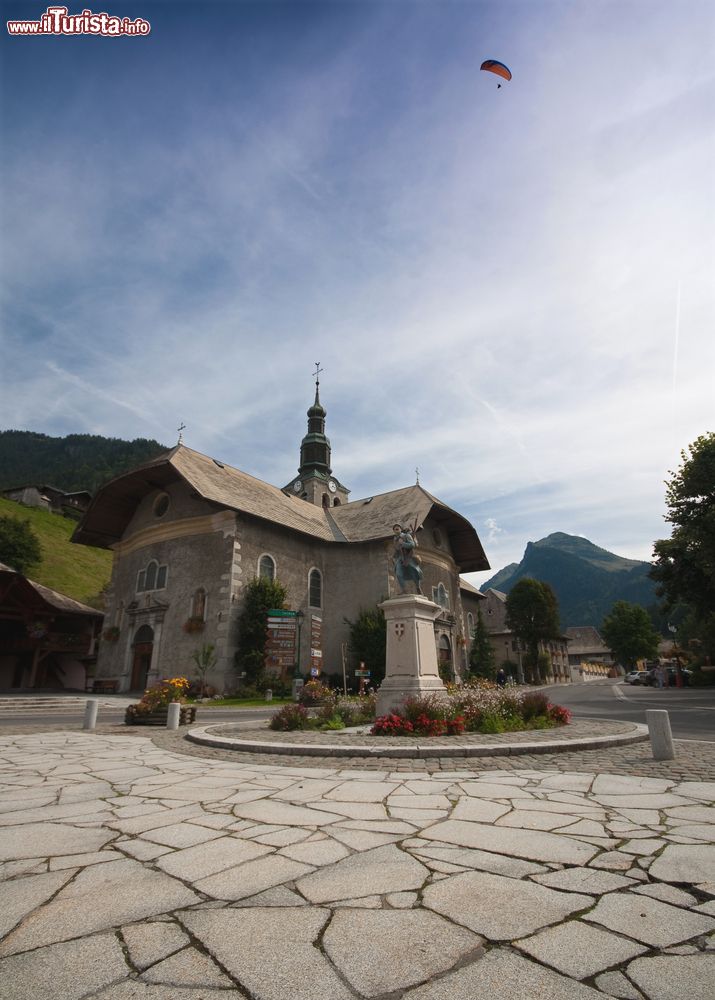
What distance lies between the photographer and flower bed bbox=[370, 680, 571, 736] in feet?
31.1

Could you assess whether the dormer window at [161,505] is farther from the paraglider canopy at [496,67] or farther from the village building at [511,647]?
the village building at [511,647]

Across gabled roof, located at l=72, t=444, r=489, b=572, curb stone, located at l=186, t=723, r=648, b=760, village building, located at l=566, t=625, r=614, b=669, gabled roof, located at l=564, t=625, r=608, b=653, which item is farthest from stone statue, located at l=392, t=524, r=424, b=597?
gabled roof, located at l=564, t=625, r=608, b=653

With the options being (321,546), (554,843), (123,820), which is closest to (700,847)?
(554,843)

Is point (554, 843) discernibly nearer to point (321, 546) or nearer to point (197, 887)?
point (197, 887)

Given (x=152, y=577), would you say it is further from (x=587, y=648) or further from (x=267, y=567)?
(x=587, y=648)

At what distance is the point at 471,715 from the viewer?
1022cm

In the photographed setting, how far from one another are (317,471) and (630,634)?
47065mm

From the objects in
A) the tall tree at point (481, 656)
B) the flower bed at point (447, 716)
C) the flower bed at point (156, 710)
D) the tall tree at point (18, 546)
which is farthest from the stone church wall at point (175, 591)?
the tall tree at point (18, 546)

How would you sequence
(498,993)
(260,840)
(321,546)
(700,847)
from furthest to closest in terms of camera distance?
(321,546)
(260,840)
(700,847)
(498,993)

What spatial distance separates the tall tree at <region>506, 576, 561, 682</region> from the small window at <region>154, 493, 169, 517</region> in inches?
1450

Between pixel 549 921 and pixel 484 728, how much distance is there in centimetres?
780

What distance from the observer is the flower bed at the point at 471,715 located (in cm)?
948

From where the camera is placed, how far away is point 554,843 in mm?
3605

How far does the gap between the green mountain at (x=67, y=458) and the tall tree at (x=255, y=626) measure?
68.9 meters
